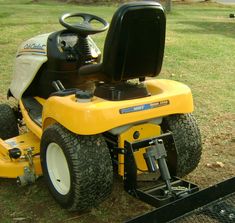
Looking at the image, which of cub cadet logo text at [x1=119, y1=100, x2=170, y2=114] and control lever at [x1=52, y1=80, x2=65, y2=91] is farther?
control lever at [x1=52, y1=80, x2=65, y2=91]

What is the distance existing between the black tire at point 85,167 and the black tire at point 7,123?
100cm

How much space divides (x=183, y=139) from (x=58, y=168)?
0.83 metres

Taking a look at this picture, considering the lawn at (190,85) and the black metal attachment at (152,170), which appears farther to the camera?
the lawn at (190,85)

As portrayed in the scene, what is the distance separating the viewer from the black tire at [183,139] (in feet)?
9.78

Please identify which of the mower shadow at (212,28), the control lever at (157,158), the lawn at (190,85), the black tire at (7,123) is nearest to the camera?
the control lever at (157,158)

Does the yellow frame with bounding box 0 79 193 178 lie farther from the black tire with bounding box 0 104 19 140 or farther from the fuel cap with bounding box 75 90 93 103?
the black tire with bounding box 0 104 19 140

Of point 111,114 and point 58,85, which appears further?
point 58,85

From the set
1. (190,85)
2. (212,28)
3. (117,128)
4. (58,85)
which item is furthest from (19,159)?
(212,28)

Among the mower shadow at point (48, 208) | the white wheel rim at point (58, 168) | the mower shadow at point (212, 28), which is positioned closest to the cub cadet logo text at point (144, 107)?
the white wheel rim at point (58, 168)

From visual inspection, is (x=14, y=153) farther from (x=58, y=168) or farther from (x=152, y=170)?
(x=152, y=170)

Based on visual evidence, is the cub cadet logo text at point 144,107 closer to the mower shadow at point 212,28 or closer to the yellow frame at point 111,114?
the yellow frame at point 111,114

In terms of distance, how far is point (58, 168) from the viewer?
9.63ft

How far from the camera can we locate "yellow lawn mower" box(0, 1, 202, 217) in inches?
102

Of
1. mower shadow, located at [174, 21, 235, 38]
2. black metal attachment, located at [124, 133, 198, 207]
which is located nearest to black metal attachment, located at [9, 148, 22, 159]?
black metal attachment, located at [124, 133, 198, 207]
